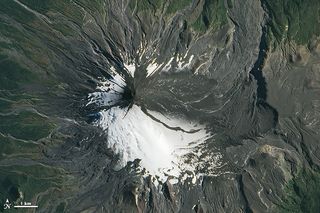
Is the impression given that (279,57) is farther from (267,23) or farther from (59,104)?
(59,104)

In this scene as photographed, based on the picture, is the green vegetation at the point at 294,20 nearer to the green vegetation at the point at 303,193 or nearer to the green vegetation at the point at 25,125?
the green vegetation at the point at 303,193

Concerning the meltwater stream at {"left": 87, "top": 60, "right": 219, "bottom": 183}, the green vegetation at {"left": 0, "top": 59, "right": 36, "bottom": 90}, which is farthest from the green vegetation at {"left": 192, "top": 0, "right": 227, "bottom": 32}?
the green vegetation at {"left": 0, "top": 59, "right": 36, "bottom": 90}

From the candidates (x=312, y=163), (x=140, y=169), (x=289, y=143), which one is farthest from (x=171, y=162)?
(x=312, y=163)

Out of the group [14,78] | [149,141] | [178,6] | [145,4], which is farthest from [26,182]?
[178,6]

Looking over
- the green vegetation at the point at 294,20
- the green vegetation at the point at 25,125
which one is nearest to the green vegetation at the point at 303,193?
the green vegetation at the point at 294,20

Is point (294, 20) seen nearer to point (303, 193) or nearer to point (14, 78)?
point (303, 193)

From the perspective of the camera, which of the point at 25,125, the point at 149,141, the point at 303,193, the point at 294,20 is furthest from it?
the point at 25,125

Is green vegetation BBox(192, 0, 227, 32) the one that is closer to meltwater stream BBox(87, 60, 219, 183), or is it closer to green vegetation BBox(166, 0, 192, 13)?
green vegetation BBox(166, 0, 192, 13)
